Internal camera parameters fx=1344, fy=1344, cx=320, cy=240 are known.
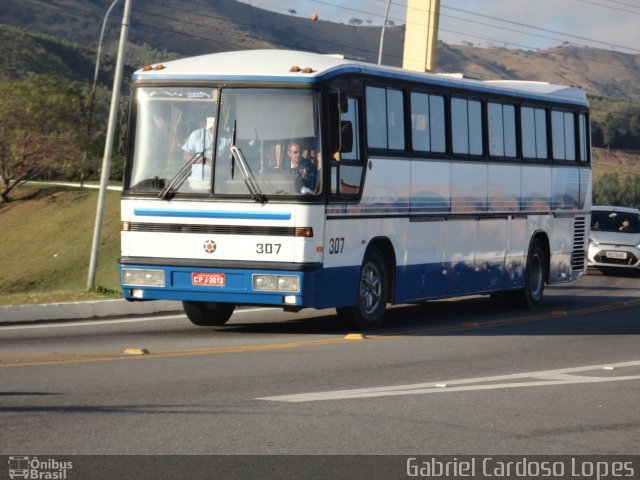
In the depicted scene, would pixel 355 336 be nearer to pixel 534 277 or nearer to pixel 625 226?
pixel 534 277

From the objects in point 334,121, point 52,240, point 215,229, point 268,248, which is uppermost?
point 334,121

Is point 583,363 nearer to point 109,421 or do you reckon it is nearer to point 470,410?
point 470,410

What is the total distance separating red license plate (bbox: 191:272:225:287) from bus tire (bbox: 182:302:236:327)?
4.70ft

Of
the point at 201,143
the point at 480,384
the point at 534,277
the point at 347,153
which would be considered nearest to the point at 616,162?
the point at 534,277

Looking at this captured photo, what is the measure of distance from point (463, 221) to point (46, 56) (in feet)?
521

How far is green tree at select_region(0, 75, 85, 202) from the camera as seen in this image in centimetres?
6906

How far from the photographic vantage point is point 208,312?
1712cm

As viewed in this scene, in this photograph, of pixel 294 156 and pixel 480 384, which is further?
pixel 294 156

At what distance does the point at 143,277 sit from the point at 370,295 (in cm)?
281

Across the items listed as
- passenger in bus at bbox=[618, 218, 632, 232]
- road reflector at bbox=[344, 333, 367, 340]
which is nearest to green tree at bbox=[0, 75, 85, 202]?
passenger in bus at bbox=[618, 218, 632, 232]

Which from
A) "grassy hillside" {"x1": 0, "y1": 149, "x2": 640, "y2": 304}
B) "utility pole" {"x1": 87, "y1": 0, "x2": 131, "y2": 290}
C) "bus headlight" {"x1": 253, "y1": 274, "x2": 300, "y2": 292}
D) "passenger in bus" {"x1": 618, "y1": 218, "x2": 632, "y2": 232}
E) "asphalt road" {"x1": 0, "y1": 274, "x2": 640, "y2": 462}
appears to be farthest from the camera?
"grassy hillside" {"x1": 0, "y1": 149, "x2": 640, "y2": 304}

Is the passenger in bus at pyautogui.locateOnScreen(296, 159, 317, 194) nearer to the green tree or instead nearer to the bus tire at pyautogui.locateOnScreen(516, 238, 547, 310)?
the bus tire at pyautogui.locateOnScreen(516, 238, 547, 310)

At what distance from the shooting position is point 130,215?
15719 millimetres
